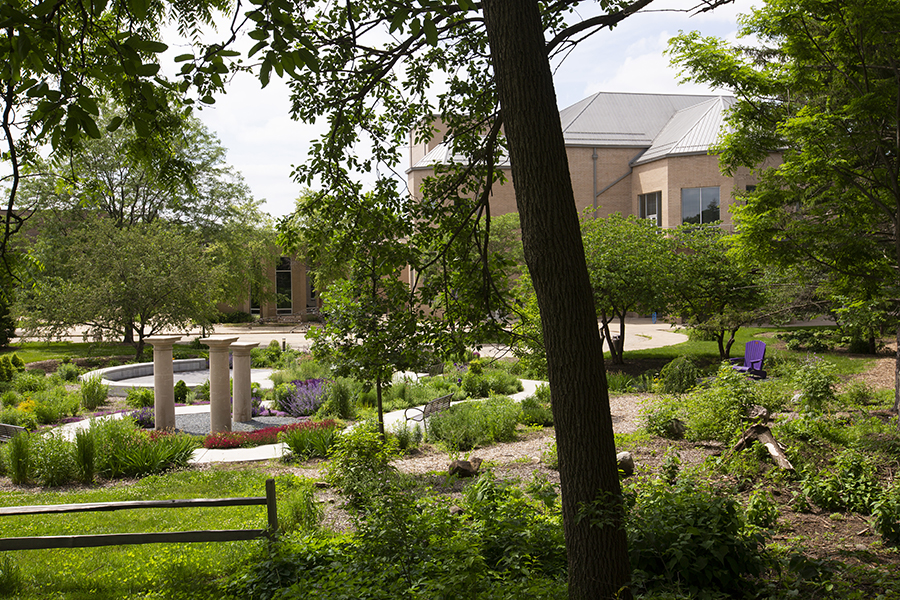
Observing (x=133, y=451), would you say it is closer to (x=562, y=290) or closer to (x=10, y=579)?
(x=10, y=579)

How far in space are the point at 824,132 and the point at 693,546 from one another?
6.50 meters

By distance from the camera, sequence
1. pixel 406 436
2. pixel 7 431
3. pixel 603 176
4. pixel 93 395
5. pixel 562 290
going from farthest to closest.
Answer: pixel 603 176 → pixel 93 395 → pixel 406 436 → pixel 7 431 → pixel 562 290

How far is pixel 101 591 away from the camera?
4.78 metres

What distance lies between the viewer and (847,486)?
577cm

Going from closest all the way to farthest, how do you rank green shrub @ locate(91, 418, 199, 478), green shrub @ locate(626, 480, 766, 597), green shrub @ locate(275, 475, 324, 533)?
green shrub @ locate(626, 480, 766, 597), green shrub @ locate(275, 475, 324, 533), green shrub @ locate(91, 418, 199, 478)

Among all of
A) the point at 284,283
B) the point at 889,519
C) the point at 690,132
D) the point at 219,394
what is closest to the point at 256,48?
the point at 889,519

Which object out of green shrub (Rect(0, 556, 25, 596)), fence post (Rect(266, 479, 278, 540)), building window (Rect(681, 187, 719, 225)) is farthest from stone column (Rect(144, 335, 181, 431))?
building window (Rect(681, 187, 719, 225))

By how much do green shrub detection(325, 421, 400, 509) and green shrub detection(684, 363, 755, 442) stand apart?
465cm

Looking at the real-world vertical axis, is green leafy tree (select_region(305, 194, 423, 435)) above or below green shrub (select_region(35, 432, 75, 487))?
above

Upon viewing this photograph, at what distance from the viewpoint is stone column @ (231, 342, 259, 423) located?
529 inches

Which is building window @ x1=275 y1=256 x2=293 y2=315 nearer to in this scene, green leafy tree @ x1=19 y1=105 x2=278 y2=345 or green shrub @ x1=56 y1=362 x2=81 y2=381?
green leafy tree @ x1=19 y1=105 x2=278 y2=345

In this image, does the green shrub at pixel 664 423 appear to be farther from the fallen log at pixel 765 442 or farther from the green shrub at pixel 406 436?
the green shrub at pixel 406 436

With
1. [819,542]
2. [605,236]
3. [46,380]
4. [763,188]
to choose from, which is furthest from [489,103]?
[46,380]

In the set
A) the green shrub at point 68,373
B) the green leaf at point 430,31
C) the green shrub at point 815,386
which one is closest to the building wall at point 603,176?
the green shrub at point 68,373
